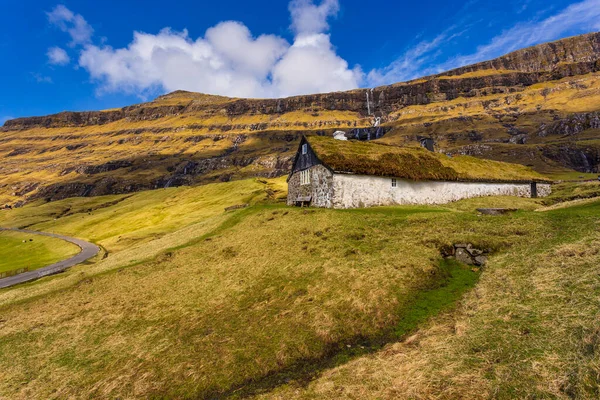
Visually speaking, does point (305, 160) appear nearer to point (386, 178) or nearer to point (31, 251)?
point (386, 178)

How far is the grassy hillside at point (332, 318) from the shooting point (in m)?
8.99

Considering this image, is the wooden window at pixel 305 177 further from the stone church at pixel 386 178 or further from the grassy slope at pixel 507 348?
the grassy slope at pixel 507 348

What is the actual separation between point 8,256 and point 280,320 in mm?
82059

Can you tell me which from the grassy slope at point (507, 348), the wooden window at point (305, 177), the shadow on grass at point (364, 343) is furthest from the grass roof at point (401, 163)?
the grassy slope at point (507, 348)

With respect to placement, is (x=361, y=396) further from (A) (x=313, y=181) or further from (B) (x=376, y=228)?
(A) (x=313, y=181)

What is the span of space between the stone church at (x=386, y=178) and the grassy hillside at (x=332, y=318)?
6250mm

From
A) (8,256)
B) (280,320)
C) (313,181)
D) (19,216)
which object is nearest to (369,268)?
(280,320)

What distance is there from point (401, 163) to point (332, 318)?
25038 mm

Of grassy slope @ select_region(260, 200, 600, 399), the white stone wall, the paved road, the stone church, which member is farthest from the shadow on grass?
the paved road

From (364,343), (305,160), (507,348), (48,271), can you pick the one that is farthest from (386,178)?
(48,271)

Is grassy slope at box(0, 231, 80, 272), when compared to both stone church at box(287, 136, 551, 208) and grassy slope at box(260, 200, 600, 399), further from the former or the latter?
grassy slope at box(260, 200, 600, 399)

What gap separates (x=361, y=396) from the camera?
28.8 ft

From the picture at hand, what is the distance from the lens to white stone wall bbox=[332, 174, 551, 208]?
103ft

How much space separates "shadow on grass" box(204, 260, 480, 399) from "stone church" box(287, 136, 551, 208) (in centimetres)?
1708
